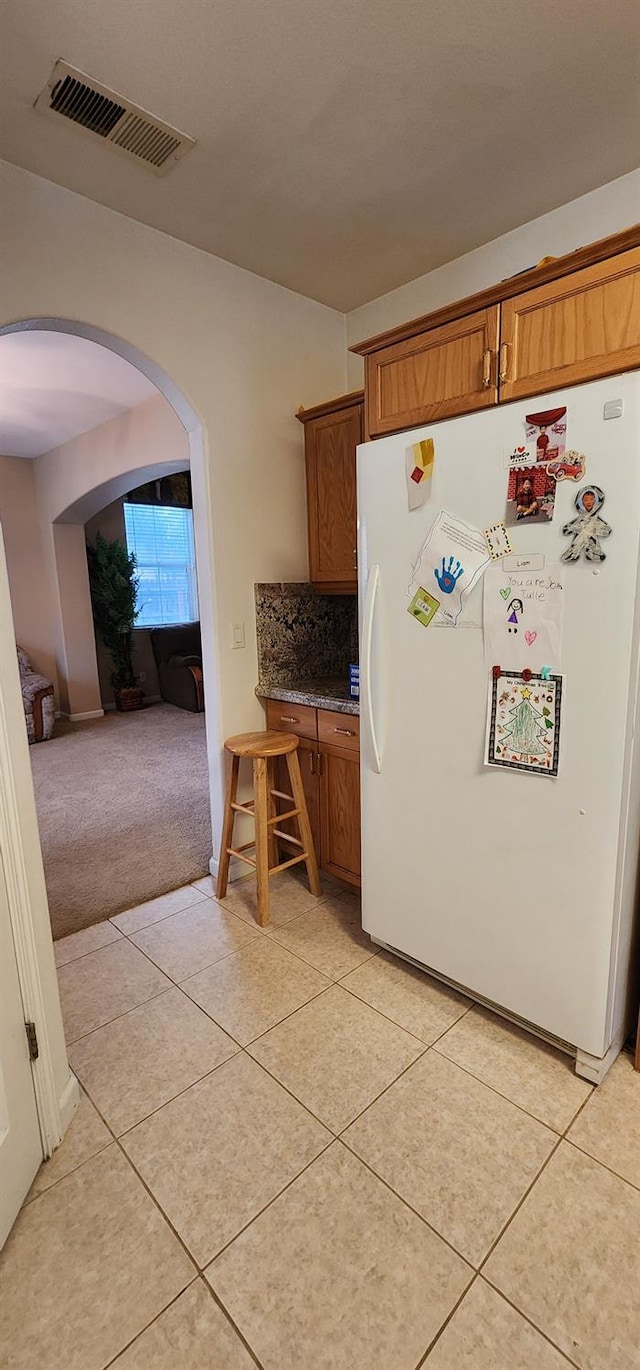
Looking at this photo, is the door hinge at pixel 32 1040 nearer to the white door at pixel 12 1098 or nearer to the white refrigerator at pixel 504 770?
the white door at pixel 12 1098

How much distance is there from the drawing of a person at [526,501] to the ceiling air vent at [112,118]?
4.83 ft

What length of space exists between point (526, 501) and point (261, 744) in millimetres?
1416

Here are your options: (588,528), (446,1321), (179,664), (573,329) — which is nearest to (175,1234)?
(446,1321)

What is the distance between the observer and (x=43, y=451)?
557cm

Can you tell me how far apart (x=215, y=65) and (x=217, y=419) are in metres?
1.05

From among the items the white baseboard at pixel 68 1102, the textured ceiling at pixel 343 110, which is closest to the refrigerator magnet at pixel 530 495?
the textured ceiling at pixel 343 110

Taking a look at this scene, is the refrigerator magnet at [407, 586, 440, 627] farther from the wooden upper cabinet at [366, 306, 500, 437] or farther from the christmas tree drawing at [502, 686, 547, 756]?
the wooden upper cabinet at [366, 306, 500, 437]

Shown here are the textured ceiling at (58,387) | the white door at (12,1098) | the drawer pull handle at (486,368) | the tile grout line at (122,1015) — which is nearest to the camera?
the white door at (12,1098)

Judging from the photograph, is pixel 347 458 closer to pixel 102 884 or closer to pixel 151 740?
pixel 102 884

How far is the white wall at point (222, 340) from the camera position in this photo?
6.16 ft

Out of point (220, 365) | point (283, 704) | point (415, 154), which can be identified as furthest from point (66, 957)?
point (415, 154)

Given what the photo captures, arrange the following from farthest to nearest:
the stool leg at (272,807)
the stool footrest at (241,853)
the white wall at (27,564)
Result: the white wall at (27,564) → the stool leg at (272,807) → the stool footrest at (241,853)

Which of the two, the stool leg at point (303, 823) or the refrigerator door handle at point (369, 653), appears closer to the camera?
the refrigerator door handle at point (369, 653)

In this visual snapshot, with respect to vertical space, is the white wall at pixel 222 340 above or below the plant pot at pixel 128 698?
above
